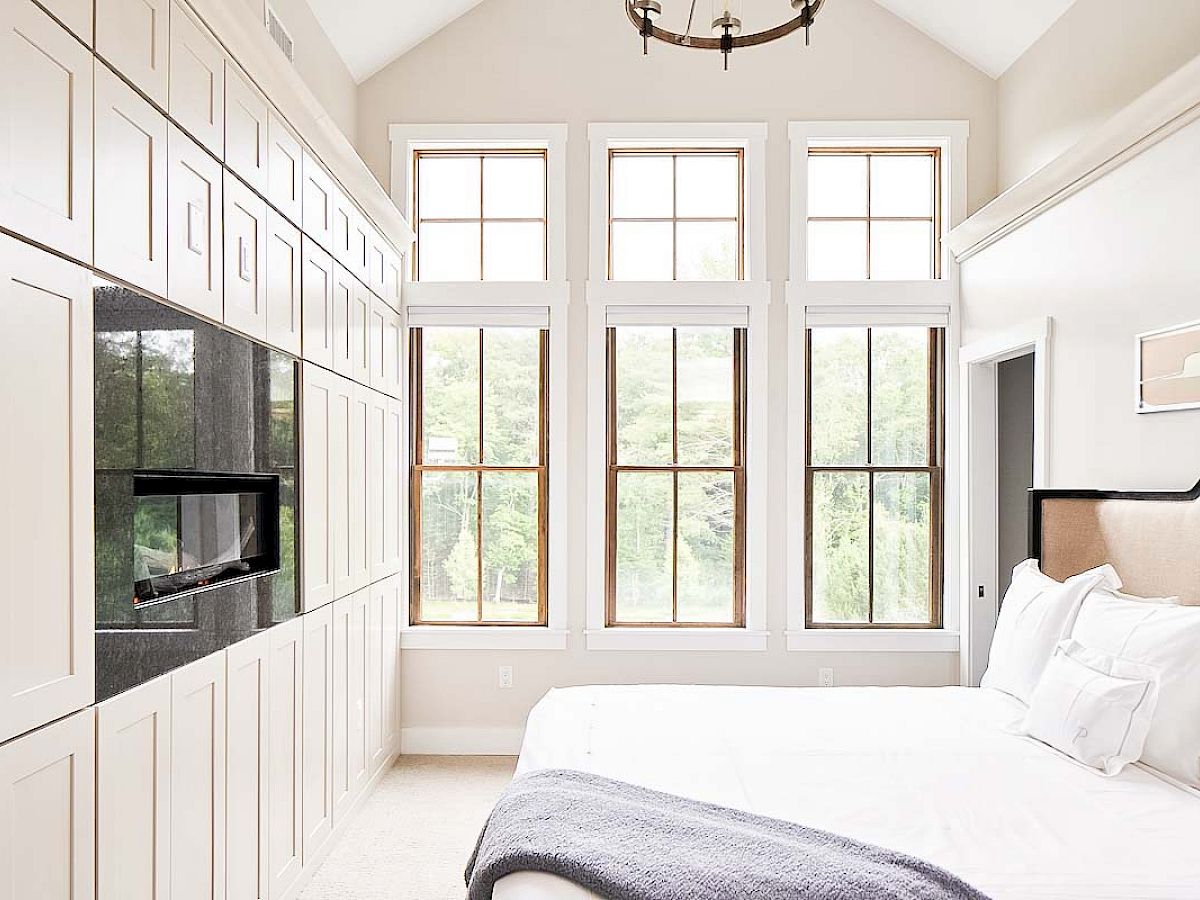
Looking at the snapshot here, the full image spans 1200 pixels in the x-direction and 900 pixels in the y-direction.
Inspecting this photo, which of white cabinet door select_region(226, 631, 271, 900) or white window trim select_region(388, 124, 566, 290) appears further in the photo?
white window trim select_region(388, 124, 566, 290)

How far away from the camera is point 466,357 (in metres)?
4.92

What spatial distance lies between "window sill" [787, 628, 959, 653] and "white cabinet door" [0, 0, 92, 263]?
382 cm

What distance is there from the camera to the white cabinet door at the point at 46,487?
5.19 feet

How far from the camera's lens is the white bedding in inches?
74.5

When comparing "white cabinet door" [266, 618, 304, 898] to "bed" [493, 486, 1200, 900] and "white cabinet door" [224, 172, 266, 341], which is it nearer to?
"bed" [493, 486, 1200, 900]

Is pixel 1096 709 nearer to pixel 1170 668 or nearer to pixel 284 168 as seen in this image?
pixel 1170 668

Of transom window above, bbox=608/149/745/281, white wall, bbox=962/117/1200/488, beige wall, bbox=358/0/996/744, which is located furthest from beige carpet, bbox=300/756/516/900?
white wall, bbox=962/117/1200/488

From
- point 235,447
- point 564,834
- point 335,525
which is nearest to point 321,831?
point 335,525

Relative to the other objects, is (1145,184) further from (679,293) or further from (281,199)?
(281,199)

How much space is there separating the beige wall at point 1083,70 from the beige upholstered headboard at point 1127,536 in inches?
57.6

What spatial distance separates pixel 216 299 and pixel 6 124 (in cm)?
90

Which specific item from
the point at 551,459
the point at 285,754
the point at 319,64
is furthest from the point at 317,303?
the point at 551,459

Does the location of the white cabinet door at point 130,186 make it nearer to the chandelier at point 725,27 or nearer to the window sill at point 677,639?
the chandelier at point 725,27

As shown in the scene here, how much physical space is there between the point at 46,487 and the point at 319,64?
2978mm
